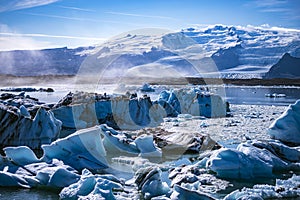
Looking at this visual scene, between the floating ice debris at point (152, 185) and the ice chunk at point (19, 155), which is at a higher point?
the ice chunk at point (19, 155)

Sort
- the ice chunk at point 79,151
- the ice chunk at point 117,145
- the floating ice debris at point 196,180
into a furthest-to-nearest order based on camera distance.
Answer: the ice chunk at point 117,145, the ice chunk at point 79,151, the floating ice debris at point 196,180

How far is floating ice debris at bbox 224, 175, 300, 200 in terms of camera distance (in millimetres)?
5715

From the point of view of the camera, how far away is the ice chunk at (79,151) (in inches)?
306

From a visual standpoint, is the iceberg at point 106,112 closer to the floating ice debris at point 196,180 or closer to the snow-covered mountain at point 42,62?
the floating ice debris at point 196,180

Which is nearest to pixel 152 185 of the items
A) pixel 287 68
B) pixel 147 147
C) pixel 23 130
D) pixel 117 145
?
pixel 147 147

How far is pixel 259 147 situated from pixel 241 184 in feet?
5.29

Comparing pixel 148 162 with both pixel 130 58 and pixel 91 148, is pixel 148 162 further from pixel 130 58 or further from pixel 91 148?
pixel 130 58

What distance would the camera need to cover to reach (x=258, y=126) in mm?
13617

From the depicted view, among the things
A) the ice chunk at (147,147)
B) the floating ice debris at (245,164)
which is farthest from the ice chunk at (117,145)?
the floating ice debris at (245,164)

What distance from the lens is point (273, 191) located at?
621 centimetres

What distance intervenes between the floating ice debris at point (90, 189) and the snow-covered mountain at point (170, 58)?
63615 mm

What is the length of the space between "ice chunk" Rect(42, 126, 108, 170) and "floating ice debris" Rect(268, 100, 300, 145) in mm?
4852

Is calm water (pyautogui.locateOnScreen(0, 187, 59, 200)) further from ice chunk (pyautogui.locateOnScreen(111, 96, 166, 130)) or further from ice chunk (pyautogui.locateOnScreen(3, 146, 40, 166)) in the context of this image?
ice chunk (pyautogui.locateOnScreen(111, 96, 166, 130))

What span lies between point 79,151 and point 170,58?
247 ft
